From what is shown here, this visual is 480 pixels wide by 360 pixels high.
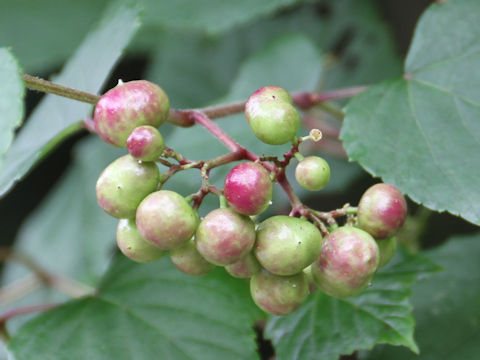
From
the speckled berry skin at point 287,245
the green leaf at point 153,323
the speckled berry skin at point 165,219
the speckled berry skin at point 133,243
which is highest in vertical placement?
the speckled berry skin at point 165,219

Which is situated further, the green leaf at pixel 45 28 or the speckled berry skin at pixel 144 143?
the green leaf at pixel 45 28

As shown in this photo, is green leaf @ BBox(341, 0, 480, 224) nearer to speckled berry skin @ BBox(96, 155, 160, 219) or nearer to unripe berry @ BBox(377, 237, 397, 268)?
unripe berry @ BBox(377, 237, 397, 268)

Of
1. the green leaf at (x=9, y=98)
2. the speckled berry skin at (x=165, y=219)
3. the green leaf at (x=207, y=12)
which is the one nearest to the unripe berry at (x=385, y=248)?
the speckled berry skin at (x=165, y=219)

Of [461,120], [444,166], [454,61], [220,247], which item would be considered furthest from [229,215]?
[454,61]

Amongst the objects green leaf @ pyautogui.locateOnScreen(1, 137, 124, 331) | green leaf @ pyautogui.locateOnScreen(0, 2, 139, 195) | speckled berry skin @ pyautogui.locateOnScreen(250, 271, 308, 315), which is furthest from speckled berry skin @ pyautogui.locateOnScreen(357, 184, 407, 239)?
green leaf @ pyautogui.locateOnScreen(1, 137, 124, 331)

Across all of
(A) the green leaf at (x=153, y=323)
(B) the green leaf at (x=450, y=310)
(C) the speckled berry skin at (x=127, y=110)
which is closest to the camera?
(C) the speckled berry skin at (x=127, y=110)

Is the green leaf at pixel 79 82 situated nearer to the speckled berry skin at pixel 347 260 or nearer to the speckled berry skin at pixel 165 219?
the speckled berry skin at pixel 165 219
